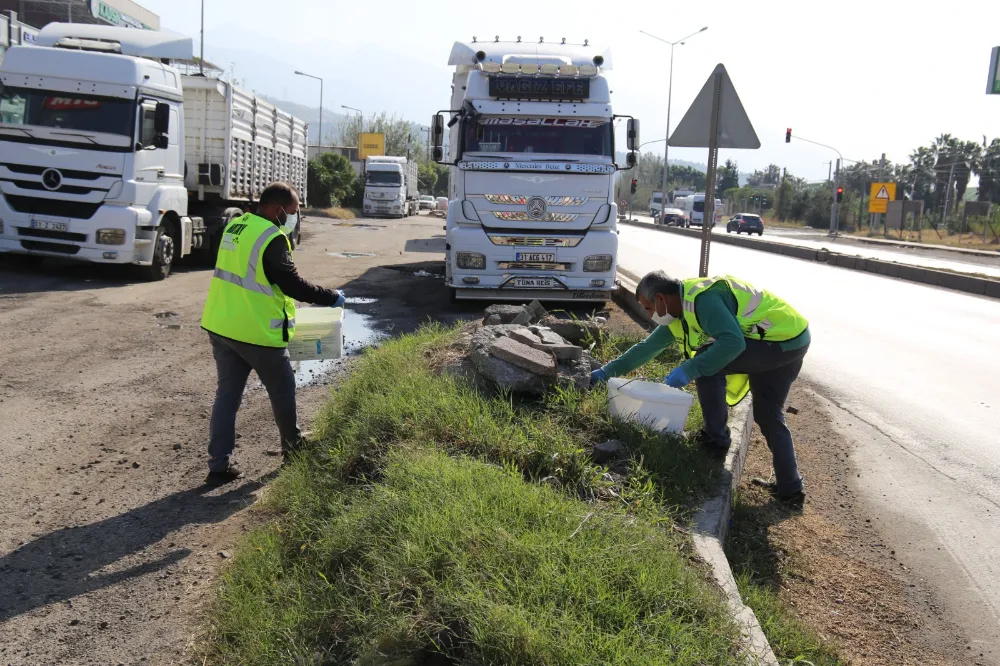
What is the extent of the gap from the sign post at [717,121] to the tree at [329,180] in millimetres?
36877

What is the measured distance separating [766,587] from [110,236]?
36.1 ft

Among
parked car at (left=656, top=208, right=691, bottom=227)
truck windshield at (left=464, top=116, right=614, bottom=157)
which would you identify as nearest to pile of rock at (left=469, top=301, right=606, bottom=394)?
truck windshield at (left=464, top=116, right=614, bottom=157)

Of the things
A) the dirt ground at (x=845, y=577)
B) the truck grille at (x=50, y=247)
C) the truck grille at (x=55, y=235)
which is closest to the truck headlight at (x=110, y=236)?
the truck grille at (x=55, y=235)

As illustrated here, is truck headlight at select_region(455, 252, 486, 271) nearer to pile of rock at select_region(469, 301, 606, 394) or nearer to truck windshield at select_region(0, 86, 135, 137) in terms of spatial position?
pile of rock at select_region(469, 301, 606, 394)

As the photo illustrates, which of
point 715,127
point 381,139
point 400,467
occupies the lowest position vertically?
point 400,467

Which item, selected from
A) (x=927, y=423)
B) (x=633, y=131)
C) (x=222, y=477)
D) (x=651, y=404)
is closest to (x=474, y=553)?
(x=651, y=404)

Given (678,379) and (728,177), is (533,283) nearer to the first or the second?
(678,379)

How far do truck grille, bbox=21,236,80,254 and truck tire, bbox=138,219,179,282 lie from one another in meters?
1.11

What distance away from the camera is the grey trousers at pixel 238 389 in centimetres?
→ 484

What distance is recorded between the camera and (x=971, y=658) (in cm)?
344

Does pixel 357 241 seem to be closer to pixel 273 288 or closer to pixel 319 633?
pixel 273 288

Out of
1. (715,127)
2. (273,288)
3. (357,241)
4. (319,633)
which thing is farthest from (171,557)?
(357,241)

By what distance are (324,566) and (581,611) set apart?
1100mm

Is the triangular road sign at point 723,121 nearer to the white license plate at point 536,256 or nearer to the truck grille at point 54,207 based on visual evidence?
the white license plate at point 536,256
